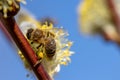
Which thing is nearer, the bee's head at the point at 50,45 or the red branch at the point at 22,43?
the red branch at the point at 22,43

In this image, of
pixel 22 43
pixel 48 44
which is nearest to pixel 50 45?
pixel 48 44

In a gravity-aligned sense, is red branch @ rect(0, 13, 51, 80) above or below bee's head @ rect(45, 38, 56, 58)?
below

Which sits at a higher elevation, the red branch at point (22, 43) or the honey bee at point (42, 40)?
the honey bee at point (42, 40)

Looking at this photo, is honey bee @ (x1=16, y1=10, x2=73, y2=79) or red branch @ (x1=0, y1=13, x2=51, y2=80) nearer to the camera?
red branch @ (x1=0, y1=13, x2=51, y2=80)

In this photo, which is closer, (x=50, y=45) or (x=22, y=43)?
(x=22, y=43)

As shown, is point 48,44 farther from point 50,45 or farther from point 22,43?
point 22,43

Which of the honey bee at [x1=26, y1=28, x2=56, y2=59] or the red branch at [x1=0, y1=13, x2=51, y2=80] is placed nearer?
the red branch at [x1=0, y1=13, x2=51, y2=80]

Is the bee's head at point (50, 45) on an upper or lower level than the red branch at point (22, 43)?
upper

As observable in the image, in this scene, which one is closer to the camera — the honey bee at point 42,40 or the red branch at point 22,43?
the red branch at point 22,43

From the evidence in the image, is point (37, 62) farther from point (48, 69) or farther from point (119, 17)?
point (119, 17)
